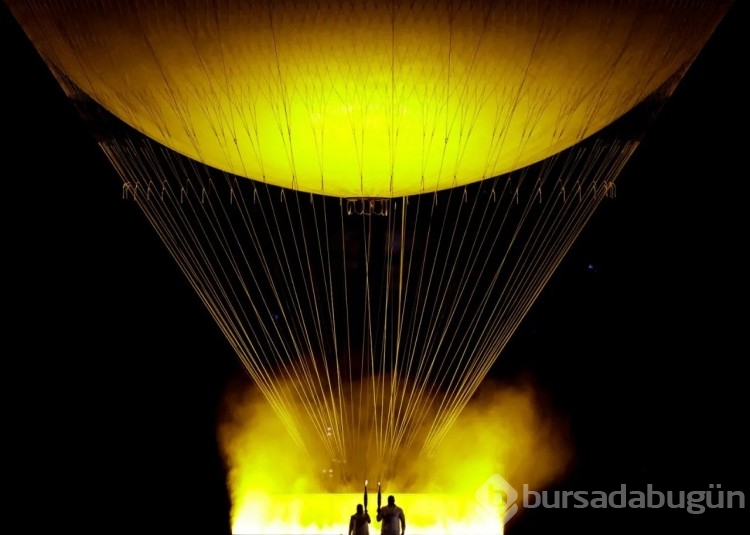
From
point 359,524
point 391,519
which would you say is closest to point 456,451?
point 391,519

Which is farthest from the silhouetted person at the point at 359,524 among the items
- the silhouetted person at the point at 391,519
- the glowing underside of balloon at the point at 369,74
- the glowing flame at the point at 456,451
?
the glowing underside of balloon at the point at 369,74

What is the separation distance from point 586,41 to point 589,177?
2.43 meters

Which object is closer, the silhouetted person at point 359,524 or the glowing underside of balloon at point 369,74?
the glowing underside of balloon at point 369,74

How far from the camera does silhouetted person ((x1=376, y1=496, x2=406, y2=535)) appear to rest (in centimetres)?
546

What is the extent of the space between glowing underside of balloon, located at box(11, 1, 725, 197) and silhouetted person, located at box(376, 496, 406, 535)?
2173 millimetres

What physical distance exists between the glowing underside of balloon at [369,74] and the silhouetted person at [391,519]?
2173 mm

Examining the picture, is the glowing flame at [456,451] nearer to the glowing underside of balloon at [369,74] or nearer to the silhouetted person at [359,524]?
the silhouetted person at [359,524]

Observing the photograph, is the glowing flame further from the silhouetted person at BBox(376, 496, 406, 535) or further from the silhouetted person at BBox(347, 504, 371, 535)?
the silhouetted person at BBox(347, 504, 371, 535)

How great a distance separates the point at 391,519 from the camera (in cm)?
549

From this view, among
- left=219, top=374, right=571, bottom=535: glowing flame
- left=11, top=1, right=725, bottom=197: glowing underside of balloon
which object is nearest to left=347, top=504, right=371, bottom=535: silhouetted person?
left=219, top=374, right=571, bottom=535: glowing flame

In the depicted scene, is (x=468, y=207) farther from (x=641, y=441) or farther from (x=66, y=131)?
(x=66, y=131)

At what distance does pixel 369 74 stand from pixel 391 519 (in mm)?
2837

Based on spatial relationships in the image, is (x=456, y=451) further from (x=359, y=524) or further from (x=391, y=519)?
(x=359, y=524)

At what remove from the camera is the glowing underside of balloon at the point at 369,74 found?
4398mm
